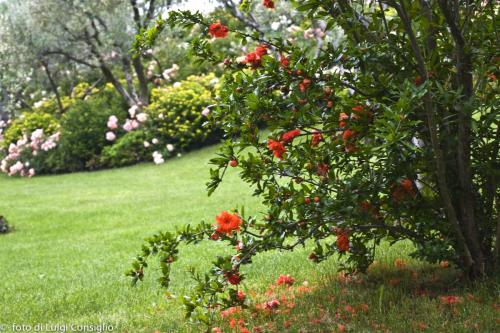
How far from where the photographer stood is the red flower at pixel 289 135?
3.32m

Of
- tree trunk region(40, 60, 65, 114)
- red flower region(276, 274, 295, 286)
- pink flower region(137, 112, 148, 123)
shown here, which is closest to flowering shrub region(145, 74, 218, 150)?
pink flower region(137, 112, 148, 123)

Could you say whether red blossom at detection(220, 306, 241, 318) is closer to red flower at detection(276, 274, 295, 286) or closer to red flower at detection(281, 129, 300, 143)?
red flower at detection(276, 274, 295, 286)

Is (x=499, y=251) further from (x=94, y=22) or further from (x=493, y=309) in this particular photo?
(x=94, y=22)

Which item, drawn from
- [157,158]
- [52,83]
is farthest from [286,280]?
[52,83]

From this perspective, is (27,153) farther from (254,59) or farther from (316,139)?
(316,139)

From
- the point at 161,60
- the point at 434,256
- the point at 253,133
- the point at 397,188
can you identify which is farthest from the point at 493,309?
the point at 161,60

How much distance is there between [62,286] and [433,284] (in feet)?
11.0

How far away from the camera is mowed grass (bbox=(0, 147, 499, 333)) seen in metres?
3.33

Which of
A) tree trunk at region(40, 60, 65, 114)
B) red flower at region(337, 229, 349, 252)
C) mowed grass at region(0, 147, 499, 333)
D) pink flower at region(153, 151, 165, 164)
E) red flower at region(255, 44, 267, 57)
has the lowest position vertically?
mowed grass at region(0, 147, 499, 333)

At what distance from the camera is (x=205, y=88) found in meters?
17.8

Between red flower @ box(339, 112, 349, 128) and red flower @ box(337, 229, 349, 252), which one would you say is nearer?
red flower @ box(339, 112, 349, 128)

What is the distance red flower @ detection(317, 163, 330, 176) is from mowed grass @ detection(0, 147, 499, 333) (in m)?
0.79

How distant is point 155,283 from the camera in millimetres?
5098

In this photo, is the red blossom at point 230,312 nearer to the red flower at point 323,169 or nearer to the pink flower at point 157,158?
the red flower at point 323,169
